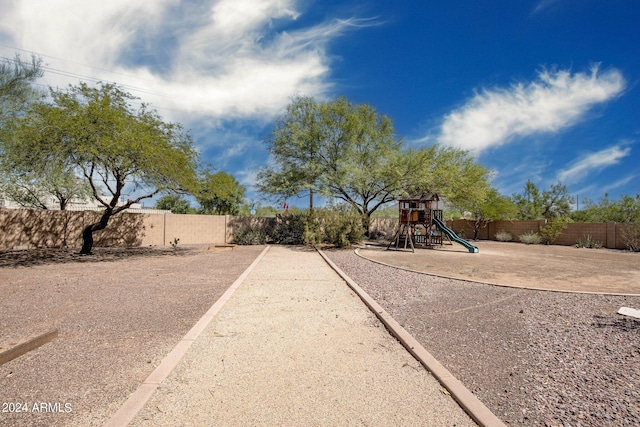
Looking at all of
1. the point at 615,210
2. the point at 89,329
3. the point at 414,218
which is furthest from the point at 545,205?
the point at 89,329

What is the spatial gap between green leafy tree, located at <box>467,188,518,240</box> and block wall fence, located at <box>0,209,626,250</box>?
1038 mm

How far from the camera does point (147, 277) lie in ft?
29.2

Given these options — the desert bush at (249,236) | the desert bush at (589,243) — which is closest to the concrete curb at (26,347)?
the desert bush at (249,236)

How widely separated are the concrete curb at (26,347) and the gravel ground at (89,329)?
0.06m

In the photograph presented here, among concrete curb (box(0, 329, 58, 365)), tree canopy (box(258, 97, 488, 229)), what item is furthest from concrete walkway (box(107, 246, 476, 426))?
tree canopy (box(258, 97, 488, 229))

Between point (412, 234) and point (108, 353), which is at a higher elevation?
point (412, 234)

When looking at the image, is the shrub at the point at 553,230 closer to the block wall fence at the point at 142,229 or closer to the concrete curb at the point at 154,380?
the block wall fence at the point at 142,229

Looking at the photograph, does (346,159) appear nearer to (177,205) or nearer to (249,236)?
(249,236)

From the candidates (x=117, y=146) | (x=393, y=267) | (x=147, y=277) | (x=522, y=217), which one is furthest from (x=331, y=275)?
(x=522, y=217)

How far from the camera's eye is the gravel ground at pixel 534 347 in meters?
2.80

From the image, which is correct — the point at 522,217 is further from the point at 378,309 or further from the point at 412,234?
the point at 378,309

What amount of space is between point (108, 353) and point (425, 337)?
12.7 ft

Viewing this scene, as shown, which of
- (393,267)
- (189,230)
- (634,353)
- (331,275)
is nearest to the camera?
(634,353)

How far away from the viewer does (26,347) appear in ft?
12.3
